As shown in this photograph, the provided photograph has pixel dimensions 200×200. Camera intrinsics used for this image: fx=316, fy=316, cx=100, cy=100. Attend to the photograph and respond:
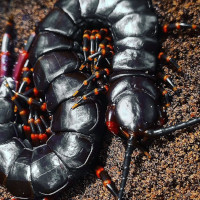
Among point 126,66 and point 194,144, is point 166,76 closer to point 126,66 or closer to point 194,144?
point 126,66

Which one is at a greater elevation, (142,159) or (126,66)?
(126,66)

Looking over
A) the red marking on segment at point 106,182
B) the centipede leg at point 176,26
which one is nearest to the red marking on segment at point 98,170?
the red marking on segment at point 106,182

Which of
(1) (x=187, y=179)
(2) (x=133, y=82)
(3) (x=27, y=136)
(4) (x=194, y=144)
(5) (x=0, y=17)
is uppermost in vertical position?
(5) (x=0, y=17)

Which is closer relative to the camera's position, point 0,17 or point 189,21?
point 189,21

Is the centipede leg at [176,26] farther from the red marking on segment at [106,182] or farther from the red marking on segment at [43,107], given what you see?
the red marking on segment at [106,182]

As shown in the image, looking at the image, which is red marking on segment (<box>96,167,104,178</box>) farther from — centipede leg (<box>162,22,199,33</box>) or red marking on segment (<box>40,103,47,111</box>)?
centipede leg (<box>162,22,199,33</box>)

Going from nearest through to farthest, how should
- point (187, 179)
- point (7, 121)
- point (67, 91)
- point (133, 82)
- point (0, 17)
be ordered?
1. point (187, 179)
2. point (133, 82)
3. point (67, 91)
4. point (7, 121)
5. point (0, 17)

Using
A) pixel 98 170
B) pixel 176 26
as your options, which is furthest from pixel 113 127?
pixel 176 26

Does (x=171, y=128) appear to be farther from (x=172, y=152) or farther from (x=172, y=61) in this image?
(x=172, y=61)

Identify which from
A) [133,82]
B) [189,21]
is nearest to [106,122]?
[133,82]
